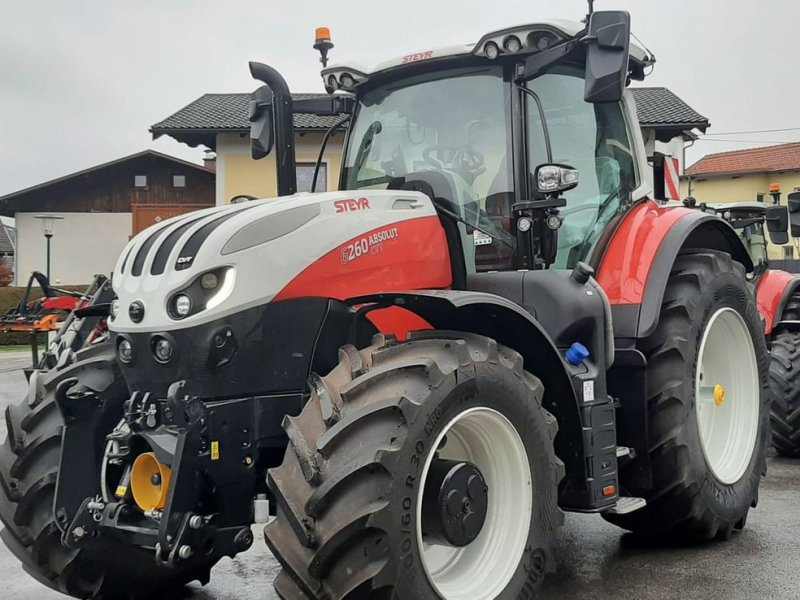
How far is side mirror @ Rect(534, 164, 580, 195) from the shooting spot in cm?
385

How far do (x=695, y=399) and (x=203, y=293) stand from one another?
2.65 m

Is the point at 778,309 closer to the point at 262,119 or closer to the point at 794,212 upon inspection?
the point at 794,212

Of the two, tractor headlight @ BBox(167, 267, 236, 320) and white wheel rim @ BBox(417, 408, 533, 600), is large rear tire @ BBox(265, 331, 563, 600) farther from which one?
tractor headlight @ BBox(167, 267, 236, 320)

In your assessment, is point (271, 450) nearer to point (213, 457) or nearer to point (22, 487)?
point (213, 457)

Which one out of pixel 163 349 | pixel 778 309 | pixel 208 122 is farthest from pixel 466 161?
pixel 208 122

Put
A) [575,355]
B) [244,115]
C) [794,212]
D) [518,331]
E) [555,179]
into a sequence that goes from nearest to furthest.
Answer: [518,331] < [555,179] < [575,355] < [794,212] < [244,115]

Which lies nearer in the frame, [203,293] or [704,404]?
[203,293]

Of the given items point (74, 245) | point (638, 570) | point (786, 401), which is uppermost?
point (74, 245)

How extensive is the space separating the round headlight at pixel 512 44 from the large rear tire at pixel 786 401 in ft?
14.7

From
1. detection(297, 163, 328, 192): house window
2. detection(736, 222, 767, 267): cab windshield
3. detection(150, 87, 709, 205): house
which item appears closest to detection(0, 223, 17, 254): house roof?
detection(150, 87, 709, 205): house

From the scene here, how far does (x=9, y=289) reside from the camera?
2862 cm

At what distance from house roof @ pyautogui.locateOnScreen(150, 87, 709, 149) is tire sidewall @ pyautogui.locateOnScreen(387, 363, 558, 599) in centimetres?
1598

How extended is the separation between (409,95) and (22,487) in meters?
2.65

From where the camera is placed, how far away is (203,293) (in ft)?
10.7
